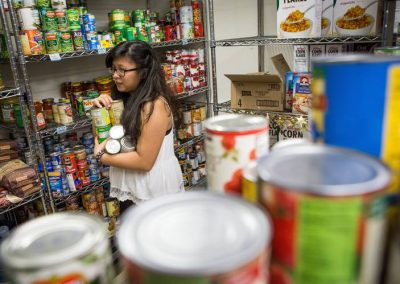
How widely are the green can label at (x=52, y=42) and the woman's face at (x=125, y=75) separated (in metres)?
0.38

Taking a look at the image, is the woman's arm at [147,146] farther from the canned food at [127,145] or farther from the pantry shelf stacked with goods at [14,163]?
the pantry shelf stacked with goods at [14,163]

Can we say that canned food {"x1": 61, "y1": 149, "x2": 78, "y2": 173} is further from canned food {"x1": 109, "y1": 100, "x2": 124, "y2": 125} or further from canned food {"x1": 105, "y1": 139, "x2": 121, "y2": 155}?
canned food {"x1": 105, "y1": 139, "x2": 121, "y2": 155}

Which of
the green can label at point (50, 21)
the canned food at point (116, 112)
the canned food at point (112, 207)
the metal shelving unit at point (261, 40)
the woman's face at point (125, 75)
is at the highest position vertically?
the green can label at point (50, 21)

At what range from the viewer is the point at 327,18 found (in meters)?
2.11

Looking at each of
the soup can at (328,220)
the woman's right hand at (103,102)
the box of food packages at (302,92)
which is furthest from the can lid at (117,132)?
the soup can at (328,220)

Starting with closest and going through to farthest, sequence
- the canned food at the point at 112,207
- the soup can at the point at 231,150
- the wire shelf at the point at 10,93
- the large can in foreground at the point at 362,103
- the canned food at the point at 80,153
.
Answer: the large can in foreground at the point at 362,103
the soup can at the point at 231,150
the wire shelf at the point at 10,93
the canned food at the point at 80,153
the canned food at the point at 112,207

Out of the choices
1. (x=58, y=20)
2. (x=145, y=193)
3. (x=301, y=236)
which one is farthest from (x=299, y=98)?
(x=301, y=236)

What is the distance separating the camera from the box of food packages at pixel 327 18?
206 cm

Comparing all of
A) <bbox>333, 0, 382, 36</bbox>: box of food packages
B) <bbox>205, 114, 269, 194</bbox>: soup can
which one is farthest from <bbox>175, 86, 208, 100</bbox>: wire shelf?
<bbox>205, 114, 269, 194</bbox>: soup can

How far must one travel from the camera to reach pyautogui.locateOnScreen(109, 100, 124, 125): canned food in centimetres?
203

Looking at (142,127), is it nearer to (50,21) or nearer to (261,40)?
(50,21)

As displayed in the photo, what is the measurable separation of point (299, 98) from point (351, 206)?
190 cm

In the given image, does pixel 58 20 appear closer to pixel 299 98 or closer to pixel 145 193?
pixel 145 193

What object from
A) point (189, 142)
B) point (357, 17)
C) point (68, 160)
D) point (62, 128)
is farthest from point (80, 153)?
point (357, 17)
